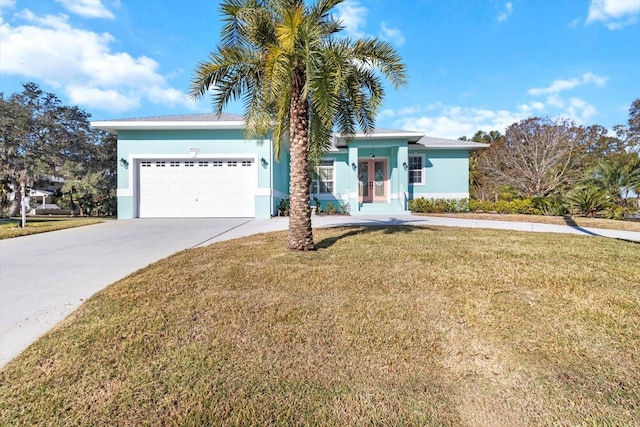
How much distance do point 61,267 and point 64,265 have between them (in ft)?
0.49

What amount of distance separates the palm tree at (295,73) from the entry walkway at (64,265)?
3.30 meters

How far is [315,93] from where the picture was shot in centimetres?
553

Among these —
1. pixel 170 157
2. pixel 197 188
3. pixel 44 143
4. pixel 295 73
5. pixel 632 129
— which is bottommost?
pixel 197 188

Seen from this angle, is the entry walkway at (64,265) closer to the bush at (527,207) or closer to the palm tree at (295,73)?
the palm tree at (295,73)

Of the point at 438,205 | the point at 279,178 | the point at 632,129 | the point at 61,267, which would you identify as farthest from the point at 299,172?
the point at 632,129

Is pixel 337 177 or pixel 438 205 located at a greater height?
pixel 337 177

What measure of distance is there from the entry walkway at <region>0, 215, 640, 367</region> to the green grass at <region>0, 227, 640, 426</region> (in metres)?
0.37

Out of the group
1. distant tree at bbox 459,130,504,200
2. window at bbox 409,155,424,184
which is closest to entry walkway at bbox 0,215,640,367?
window at bbox 409,155,424,184

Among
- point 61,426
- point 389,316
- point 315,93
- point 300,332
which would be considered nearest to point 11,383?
point 61,426

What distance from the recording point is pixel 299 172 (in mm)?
6266

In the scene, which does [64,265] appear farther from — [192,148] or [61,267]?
[192,148]

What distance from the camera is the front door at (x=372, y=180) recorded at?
18.7 meters

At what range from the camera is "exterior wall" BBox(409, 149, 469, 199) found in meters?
18.4

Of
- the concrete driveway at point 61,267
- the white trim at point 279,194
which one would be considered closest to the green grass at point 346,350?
the concrete driveway at point 61,267
